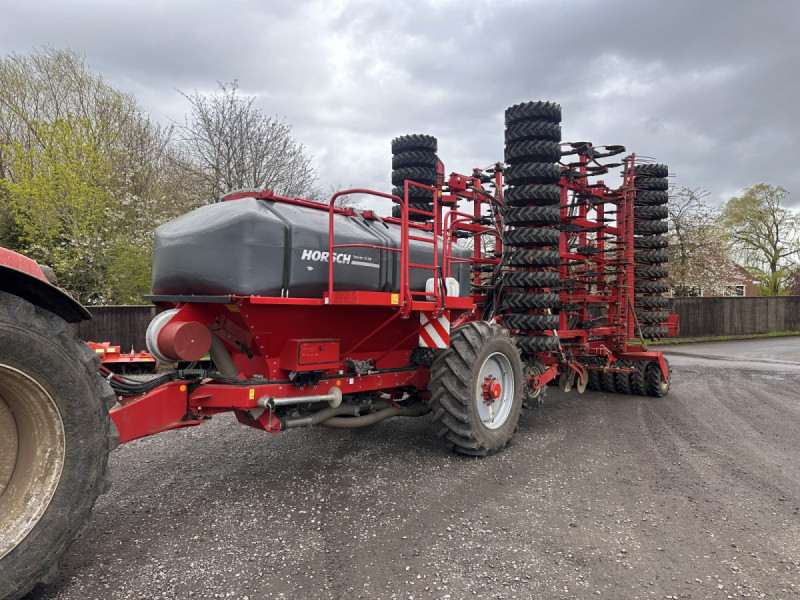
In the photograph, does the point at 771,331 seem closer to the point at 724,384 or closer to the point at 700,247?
the point at 700,247

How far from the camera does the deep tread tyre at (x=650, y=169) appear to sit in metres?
9.04

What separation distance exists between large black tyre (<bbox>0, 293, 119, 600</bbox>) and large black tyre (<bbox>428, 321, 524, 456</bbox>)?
2974 mm

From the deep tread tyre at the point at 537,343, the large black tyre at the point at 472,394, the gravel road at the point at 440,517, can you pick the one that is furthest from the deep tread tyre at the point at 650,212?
the large black tyre at the point at 472,394

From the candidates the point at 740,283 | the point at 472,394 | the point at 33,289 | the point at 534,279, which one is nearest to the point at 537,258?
the point at 534,279

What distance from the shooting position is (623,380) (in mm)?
8734

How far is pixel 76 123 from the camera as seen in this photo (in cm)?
1680

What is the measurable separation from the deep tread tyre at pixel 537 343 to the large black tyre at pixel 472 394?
3.45 feet

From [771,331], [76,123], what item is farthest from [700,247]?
[76,123]

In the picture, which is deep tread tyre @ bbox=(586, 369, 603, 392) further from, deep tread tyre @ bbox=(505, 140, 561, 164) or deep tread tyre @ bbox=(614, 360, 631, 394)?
deep tread tyre @ bbox=(505, 140, 561, 164)

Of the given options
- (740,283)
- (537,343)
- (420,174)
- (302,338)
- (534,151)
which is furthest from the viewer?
(740,283)

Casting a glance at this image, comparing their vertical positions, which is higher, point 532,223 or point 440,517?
point 532,223

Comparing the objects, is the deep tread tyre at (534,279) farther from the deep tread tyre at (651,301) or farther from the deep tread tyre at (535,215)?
the deep tread tyre at (651,301)

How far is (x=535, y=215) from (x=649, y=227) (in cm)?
341

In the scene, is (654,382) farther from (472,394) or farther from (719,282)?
(719,282)
